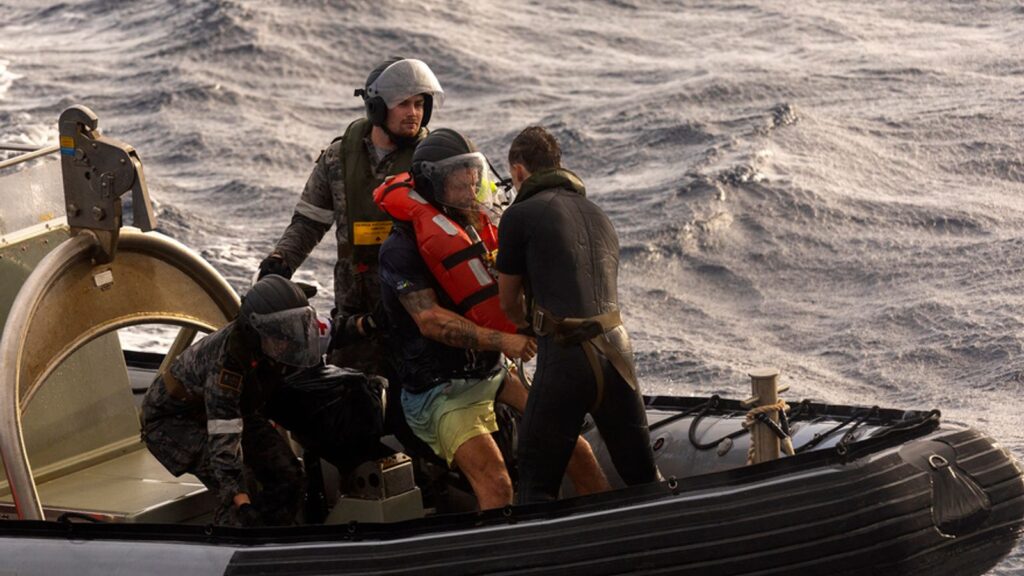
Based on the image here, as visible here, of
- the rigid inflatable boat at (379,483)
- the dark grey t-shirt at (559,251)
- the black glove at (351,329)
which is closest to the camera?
the rigid inflatable boat at (379,483)

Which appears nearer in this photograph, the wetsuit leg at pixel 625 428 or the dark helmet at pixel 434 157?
the wetsuit leg at pixel 625 428

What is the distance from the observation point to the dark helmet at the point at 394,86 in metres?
6.65

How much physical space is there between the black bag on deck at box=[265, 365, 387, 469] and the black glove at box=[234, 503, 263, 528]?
14.3 inches

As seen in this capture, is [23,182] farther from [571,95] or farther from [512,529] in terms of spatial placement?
[571,95]

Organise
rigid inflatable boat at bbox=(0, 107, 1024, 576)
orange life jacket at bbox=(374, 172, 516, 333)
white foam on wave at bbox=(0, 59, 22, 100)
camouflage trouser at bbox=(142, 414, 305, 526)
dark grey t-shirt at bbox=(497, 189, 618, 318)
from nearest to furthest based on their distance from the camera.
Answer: rigid inflatable boat at bbox=(0, 107, 1024, 576) → dark grey t-shirt at bbox=(497, 189, 618, 318) → orange life jacket at bbox=(374, 172, 516, 333) → camouflage trouser at bbox=(142, 414, 305, 526) → white foam on wave at bbox=(0, 59, 22, 100)

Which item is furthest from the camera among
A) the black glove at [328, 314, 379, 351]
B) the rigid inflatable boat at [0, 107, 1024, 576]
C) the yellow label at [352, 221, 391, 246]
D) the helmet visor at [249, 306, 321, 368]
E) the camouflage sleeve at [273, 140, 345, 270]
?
the camouflage sleeve at [273, 140, 345, 270]

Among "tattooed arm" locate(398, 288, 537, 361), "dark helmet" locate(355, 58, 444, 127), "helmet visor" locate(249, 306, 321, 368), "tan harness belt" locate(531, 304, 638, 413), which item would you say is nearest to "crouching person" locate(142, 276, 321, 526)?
"helmet visor" locate(249, 306, 321, 368)

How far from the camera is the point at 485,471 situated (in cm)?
584

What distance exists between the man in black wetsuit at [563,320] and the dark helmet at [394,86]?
110 centimetres

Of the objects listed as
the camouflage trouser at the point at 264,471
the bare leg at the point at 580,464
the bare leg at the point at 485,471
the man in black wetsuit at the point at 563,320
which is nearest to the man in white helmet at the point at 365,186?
the camouflage trouser at the point at 264,471

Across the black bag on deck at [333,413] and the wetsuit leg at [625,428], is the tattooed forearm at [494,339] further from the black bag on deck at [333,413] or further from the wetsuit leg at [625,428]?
the black bag on deck at [333,413]

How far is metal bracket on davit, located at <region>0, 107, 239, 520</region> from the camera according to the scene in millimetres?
5848

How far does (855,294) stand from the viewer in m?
12.7

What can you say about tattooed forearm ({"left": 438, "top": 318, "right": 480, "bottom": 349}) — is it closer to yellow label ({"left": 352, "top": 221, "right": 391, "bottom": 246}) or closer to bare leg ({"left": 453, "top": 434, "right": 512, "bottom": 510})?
bare leg ({"left": 453, "top": 434, "right": 512, "bottom": 510})
